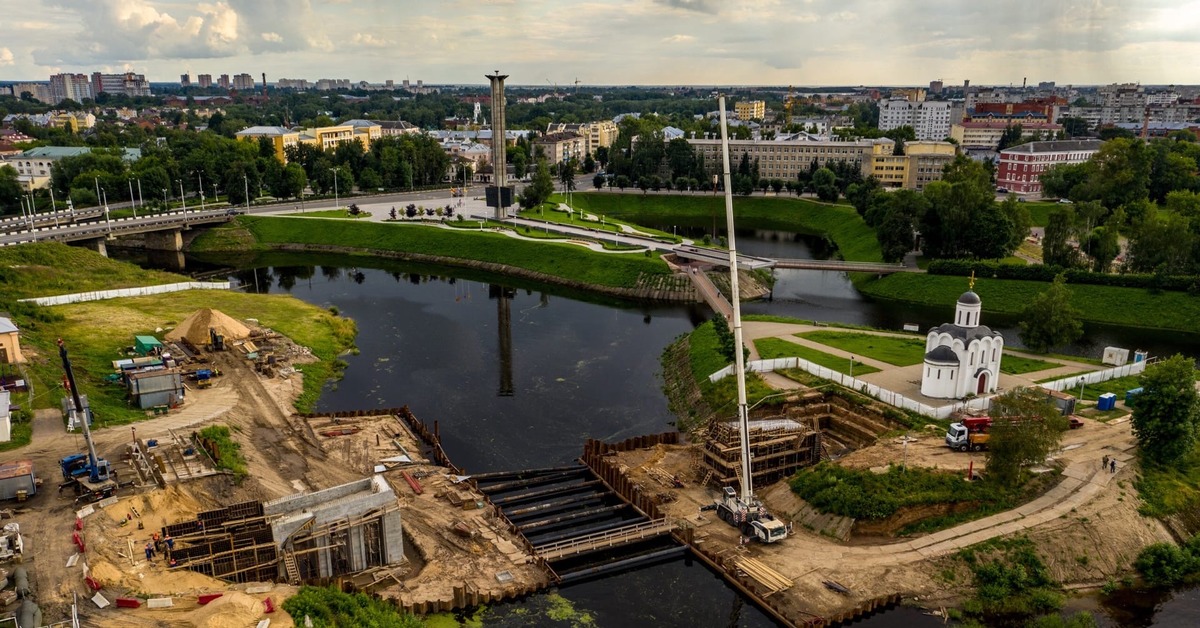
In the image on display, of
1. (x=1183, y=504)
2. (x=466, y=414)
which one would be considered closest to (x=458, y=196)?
(x=466, y=414)

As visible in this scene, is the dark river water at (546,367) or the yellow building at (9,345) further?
the yellow building at (9,345)

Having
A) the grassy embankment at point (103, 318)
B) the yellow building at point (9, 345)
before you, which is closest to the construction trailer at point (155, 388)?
the grassy embankment at point (103, 318)

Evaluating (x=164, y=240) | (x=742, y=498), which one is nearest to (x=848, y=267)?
(x=742, y=498)

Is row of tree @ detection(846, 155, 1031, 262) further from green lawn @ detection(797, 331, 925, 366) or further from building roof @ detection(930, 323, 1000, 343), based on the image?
building roof @ detection(930, 323, 1000, 343)

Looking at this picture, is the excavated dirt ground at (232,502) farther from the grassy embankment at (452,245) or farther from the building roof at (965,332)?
the grassy embankment at (452,245)

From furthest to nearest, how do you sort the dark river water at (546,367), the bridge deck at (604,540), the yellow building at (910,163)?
1. the yellow building at (910,163)
2. the bridge deck at (604,540)
3. the dark river water at (546,367)

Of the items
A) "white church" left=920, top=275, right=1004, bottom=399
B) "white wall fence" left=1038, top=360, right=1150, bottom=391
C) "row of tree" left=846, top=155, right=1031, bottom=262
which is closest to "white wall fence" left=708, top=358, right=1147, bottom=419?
"white wall fence" left=1038, top=360, right=1150, bottom=391

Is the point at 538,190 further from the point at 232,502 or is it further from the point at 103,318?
the point at 232,502
